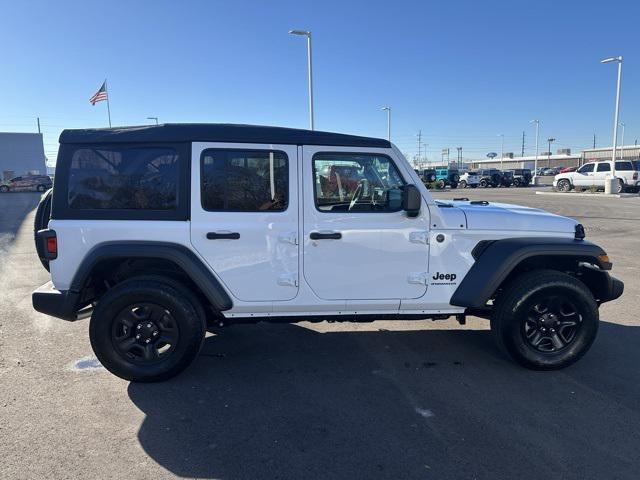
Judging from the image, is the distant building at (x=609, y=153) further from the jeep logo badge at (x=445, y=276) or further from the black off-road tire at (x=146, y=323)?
the black off-road tire at (x=146, y=323)

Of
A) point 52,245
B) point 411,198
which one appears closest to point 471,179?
point 411,198

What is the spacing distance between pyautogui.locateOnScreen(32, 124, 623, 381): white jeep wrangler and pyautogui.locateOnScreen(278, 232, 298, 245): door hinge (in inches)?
1.0

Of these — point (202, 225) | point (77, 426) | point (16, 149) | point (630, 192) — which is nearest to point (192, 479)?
point (77, 426)

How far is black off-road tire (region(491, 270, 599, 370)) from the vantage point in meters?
3.78

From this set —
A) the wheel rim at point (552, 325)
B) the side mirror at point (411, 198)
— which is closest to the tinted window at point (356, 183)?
the side mirror at point (411, 198)

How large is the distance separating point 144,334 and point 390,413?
2.01 metres

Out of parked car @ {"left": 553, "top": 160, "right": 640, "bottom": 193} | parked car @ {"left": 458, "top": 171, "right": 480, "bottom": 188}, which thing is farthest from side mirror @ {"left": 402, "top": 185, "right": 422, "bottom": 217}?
parked car @ {"left": 458, "top": 171, "right": 480, "bottom": 188}

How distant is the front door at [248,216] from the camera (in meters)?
3.62

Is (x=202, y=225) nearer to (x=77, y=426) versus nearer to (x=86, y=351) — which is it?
(x=77, y=426)

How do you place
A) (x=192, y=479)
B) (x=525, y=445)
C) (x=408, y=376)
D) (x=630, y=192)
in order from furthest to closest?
(x=630, y=192)
(x=408, y=376)
(x=525, y=445)
(x=192, y=479)

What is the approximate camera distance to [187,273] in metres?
3.58

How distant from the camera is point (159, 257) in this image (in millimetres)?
3549

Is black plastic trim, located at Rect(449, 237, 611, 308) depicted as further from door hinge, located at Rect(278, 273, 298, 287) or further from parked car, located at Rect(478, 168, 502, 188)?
parked car, located at Rect(478, 168, 502, 188)

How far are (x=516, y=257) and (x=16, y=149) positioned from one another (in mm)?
63230
